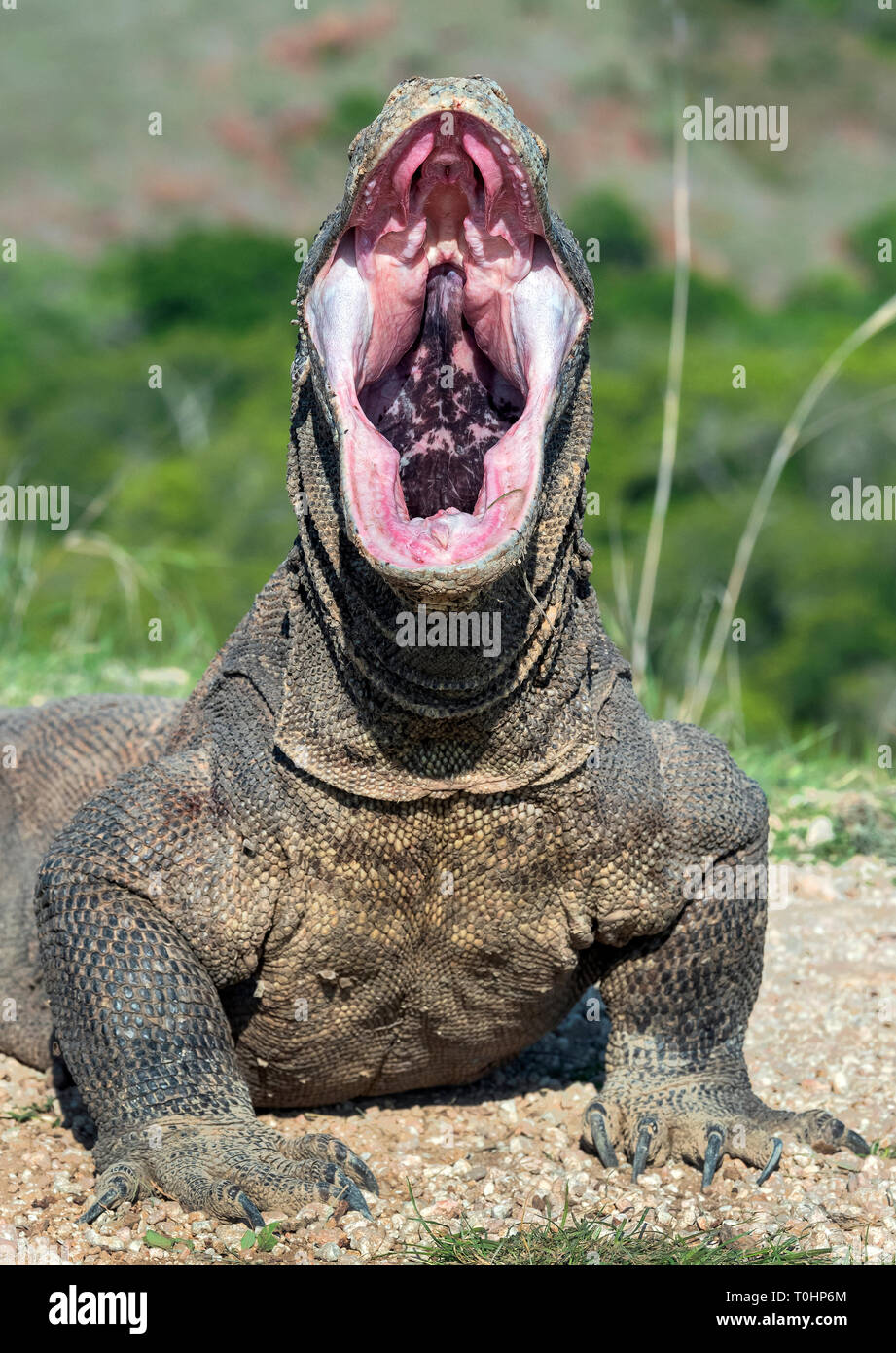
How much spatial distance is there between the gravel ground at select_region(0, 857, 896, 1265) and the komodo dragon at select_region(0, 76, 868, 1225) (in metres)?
0.10

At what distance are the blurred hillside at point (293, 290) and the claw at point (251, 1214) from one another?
3720mm

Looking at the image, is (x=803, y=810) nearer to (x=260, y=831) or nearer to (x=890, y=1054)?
(x=890, y=1054)

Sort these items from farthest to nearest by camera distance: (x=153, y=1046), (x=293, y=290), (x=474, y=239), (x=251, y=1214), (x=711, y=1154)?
(x=293, y=290) < (x=711, y=1154) < (x=474, y=239) < (x=153, y=1046) < (x=251, y=1214)

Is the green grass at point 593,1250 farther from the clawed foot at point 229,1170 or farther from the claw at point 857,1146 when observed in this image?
the claw at point 857,1146

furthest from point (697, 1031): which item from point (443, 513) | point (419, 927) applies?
point (443, 513)

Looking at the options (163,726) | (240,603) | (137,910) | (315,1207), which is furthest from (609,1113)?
(240,603)

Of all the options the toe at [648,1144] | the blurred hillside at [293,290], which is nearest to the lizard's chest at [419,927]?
the toe at [648,1144]

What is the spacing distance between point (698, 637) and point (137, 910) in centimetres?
408

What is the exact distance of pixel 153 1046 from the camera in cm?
411

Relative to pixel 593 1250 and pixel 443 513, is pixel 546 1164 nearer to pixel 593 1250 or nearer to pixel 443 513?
pixel 593 1250

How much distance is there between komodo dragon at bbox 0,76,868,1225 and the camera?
3.98m

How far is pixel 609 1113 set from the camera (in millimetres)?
4621

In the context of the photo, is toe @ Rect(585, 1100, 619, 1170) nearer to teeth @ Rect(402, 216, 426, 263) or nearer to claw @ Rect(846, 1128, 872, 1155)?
claw @ Rect(846, 1128, 872, 1155)

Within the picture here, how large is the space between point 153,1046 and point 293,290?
43965 mm
